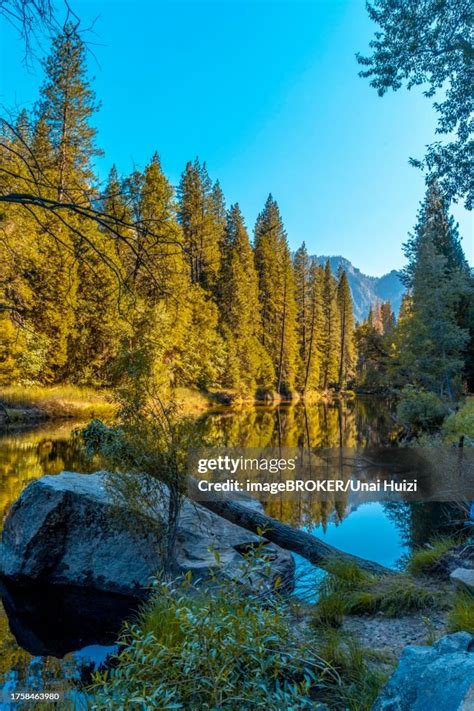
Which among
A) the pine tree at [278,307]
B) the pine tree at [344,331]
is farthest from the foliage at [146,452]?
the pine tree at [344,331]

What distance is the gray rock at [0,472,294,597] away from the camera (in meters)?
5.30

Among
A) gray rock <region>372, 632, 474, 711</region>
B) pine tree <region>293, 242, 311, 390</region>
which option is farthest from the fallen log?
pine tree <region>293, 242, 311, 390</region>

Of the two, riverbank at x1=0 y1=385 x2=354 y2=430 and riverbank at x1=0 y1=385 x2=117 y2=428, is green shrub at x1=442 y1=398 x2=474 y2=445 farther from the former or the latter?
riverbank at x1=0 y1=385 x2=117 y2=428

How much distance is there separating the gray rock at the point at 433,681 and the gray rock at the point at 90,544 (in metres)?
3.57

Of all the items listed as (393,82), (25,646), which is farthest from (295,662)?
(393,82)

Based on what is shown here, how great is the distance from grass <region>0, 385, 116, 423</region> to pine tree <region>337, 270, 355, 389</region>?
3356cm

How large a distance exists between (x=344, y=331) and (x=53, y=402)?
3719 centimetres

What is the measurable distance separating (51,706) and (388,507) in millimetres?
8216

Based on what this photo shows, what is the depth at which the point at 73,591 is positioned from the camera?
5.46m

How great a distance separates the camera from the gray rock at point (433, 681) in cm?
147

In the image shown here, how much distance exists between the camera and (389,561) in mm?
6871

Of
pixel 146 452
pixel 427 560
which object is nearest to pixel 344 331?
pixel 427 560

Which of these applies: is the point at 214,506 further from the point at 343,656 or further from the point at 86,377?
the point at 86,377

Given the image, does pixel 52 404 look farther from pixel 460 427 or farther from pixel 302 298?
pixel 302 298
